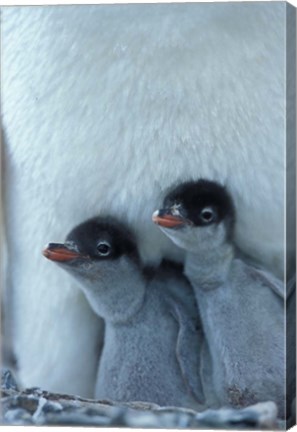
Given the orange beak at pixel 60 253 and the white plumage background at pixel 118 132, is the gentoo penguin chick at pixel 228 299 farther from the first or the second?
the orange beak at pixel 60 253

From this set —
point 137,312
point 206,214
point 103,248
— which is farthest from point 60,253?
point 206,214

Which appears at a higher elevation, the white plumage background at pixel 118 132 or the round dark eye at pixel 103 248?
the white plumage background at pixel 118 132

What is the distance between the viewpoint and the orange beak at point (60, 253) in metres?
2.65

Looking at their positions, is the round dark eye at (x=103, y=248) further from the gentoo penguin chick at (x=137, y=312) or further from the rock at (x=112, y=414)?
the rock at (x=112, y=414)

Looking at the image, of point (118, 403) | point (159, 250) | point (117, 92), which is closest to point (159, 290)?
point (159, 250)

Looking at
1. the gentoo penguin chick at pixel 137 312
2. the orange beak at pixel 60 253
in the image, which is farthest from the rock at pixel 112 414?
the orange beak at pixel 60 253

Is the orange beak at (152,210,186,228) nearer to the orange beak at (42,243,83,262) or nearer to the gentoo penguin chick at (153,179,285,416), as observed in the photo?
the gentoo penguin chick at (153,179,285,416)

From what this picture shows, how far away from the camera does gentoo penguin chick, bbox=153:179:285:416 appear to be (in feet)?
8.50

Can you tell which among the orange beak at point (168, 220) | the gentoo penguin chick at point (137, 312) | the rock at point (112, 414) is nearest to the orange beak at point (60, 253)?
the gentoo penguin chick at point (137, 312)

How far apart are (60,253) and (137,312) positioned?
0.21 metres

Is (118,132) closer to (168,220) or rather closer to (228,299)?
(168,220)

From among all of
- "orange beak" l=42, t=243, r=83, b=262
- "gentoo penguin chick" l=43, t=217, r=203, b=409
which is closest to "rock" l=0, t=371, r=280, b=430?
"gentoo penguin chick" l=43, t=217, r=203, b=409

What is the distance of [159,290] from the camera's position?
2697 mm

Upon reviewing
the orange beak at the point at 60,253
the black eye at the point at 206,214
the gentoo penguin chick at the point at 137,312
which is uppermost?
the black eye at the point at 206,214
